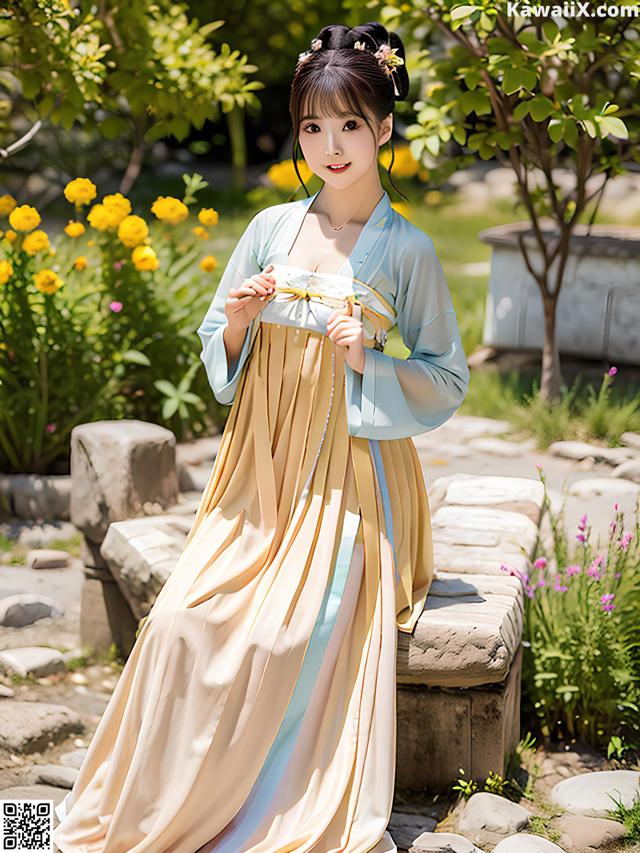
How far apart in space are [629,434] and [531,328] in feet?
3.93

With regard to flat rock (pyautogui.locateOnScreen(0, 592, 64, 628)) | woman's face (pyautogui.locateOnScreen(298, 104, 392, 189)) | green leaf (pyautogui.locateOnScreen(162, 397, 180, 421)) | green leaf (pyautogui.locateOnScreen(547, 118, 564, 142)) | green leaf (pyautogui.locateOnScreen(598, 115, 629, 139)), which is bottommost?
flat rock (pyautogui.locateOnScreen(0, 592, 64, 628))

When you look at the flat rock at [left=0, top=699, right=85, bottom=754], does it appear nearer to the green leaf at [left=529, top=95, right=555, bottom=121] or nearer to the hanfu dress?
the hanfu dress

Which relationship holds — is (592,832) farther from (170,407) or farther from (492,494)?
(170,407)

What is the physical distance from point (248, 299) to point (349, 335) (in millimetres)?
264

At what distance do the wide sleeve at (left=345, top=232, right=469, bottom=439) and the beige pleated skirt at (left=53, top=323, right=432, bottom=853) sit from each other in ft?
0.27

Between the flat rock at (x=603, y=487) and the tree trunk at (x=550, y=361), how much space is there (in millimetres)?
1015

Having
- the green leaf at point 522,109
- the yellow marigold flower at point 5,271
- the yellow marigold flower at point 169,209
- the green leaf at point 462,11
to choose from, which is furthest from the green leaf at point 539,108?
the yellow marigold flower at point 5,271

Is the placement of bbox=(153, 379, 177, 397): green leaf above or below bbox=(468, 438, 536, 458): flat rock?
above

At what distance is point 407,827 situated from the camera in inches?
119

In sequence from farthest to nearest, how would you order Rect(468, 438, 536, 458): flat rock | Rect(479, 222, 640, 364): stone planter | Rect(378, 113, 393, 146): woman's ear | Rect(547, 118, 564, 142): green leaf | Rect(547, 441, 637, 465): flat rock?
Rect(479, 222, 640, 364): stone planter, Rect(468, 438, 536, 458): flat rock, Rect(547, 441, 637, 465): flat rock, Rect(547, 118, 564, 142): green leaf, Rect(378, 113, 393, 146): woman's ear

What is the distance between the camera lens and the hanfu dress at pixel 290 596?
8.99 ft

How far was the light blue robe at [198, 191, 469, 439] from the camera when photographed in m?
2.90

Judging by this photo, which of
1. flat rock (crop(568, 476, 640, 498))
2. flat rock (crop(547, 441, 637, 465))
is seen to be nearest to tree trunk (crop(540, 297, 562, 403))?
flat rock (crop(547, 441, 637, 465))

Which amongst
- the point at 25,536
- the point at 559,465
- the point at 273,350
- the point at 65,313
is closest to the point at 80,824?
the point at 273,350
